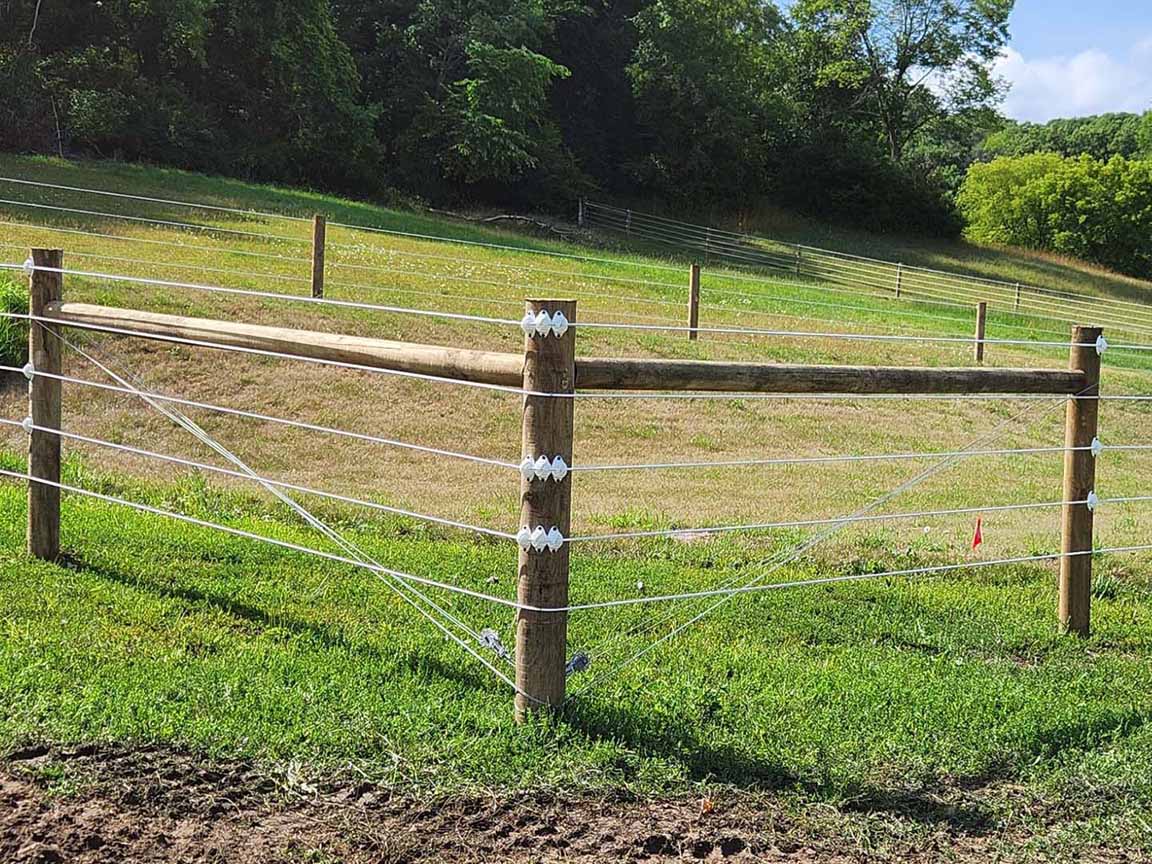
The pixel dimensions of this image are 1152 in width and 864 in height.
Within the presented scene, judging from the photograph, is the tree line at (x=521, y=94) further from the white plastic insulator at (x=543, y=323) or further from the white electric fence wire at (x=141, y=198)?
the white plastic insulator at (x=543, y=323)

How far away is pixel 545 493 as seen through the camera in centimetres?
409

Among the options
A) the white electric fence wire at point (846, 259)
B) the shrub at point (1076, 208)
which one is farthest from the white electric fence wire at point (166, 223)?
the shrub at point (1076, 208)

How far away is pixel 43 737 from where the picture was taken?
3.94 meters

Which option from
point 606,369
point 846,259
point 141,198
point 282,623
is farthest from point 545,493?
point 846,259

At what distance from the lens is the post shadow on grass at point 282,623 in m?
4.76

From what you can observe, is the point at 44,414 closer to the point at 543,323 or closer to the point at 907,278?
the point at 543,323

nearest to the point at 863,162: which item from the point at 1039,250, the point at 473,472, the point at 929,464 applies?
the point at 1039,250

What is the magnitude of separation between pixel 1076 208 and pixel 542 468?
48.5m

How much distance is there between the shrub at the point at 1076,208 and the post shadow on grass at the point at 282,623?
47350 millimetres

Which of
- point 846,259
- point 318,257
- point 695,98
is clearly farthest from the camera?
point 695,98

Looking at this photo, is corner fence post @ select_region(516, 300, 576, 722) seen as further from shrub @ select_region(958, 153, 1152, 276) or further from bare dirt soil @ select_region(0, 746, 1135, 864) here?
shrub @ select_region(958, 153, 1152, 276)

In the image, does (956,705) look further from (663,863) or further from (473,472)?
(473,472)

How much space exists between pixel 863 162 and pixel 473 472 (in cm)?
3755

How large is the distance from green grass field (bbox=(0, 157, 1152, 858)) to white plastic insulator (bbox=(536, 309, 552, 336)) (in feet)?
4.45
